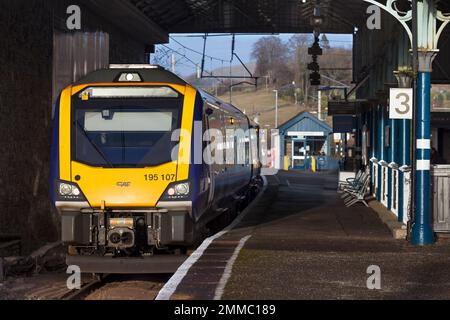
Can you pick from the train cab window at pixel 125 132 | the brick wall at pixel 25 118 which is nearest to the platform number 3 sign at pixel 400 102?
the train cab window at pixel 125 132

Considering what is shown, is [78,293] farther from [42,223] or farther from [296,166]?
[296,166]

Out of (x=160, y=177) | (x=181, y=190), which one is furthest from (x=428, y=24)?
(x=160, y=177)

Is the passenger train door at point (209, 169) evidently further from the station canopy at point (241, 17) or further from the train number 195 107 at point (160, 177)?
the station canopy at point (241, 17)

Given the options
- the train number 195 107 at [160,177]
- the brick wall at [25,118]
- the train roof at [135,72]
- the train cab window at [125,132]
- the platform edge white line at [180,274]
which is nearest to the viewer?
the platform edge white line at [180,274]

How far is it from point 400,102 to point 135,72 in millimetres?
4069

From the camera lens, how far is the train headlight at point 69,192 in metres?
12.2

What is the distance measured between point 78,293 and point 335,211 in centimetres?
1020

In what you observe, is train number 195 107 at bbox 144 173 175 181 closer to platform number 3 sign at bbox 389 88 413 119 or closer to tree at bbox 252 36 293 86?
platform number 3 sign at bbox 389 88 413 119

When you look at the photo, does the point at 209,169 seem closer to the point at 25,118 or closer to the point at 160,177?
the point at 160,177

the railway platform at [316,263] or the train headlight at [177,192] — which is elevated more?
the train headlight at [177,192]

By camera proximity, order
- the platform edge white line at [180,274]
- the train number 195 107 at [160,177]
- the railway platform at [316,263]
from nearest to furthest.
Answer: the platform edge white line at [180,274], the railway platform at [316,263], the train number 195 107 at [160,177]

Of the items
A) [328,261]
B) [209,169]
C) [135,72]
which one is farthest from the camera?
[209,169]

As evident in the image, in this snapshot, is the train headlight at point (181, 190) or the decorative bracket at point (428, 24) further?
the decorative bracket at point (428, 24)

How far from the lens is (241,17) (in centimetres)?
3612
